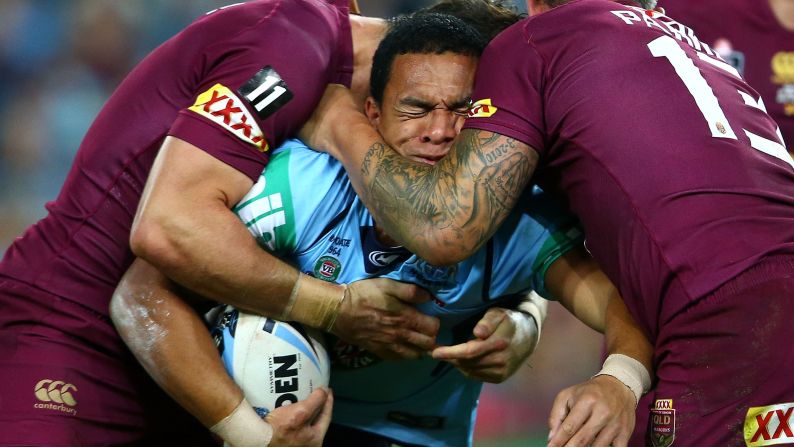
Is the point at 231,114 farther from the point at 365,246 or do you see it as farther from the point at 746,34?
the point at 746,34

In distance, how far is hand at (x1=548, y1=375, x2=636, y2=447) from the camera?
2.56 meters

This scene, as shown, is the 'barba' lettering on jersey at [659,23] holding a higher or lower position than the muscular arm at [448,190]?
higher

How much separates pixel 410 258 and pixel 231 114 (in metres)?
0.72

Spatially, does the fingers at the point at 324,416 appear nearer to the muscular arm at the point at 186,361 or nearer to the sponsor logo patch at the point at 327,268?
the muscular arm at the point at 186,361

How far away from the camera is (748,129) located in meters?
2.87

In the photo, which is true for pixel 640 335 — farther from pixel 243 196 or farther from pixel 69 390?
pixel 69 390

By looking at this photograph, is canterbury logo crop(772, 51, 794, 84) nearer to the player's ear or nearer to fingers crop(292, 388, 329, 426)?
the player's ear

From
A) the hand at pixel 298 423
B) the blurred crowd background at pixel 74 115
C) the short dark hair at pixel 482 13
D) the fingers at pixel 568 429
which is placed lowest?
the blurred crowd background at pixel 74 115

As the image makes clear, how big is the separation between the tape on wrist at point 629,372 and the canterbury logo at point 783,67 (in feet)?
9.48

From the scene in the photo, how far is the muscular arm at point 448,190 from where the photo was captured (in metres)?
2.83

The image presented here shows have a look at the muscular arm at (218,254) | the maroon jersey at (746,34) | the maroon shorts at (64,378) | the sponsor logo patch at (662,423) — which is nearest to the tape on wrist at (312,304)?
the muscular arm at (218,254)

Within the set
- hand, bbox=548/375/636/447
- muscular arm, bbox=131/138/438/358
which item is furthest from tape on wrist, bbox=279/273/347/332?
hand, bbox=548/375/636/447

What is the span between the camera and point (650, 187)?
8.87 ft

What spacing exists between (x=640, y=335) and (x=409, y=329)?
706mm
